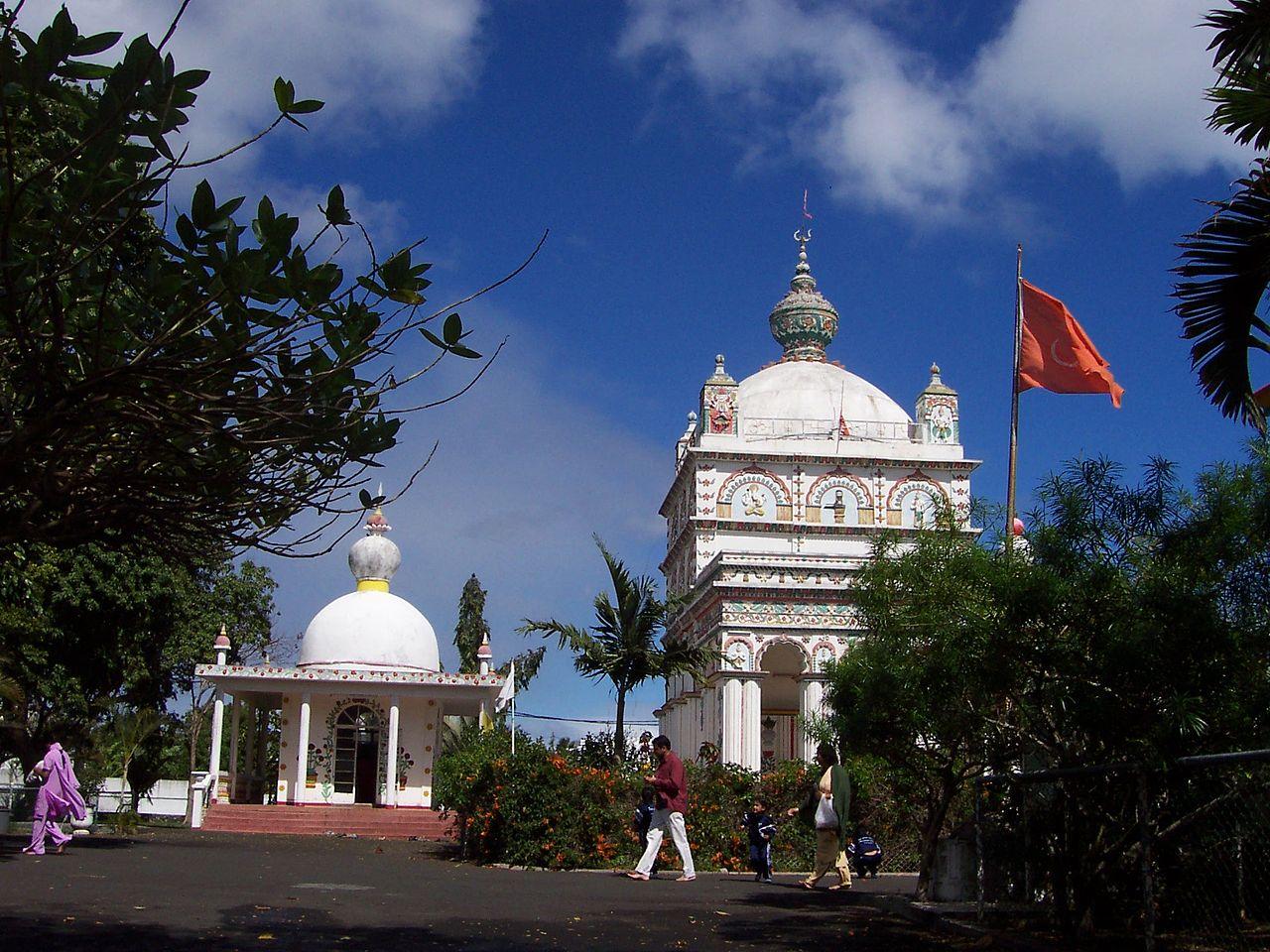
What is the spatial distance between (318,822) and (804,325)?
2301 cm

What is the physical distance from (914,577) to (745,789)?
321 inches

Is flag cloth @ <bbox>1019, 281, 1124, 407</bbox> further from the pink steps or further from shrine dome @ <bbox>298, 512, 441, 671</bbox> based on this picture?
shrine dome @ <bbox>298, 512, 441, 671</bbox>

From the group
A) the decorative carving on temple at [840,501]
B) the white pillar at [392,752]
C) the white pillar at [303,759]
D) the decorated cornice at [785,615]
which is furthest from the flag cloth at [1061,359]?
the decorative carving on temple at [840,501]

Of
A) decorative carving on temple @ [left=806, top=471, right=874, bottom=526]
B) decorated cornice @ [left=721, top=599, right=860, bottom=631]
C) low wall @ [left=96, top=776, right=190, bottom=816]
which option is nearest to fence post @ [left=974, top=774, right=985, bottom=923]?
decorated cornice @ [left=721, top=599, right=860, bottom=631]

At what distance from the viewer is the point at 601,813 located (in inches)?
656

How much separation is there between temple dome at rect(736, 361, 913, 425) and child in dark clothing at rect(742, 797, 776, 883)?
22.5m

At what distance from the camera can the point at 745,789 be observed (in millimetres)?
17547

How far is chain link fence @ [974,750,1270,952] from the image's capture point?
7.98 m

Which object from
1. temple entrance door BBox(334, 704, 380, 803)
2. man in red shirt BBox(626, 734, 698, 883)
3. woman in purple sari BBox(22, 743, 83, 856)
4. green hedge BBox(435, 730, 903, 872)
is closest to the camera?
man in red shirt BBox(626, 734, 698, 883)

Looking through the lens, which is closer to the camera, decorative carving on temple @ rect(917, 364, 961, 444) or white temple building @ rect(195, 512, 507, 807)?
white temple building @ rect(195, 512, 507, 807)

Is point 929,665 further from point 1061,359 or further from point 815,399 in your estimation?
point 815,399

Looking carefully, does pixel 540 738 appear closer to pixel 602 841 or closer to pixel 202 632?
pixel 602 841

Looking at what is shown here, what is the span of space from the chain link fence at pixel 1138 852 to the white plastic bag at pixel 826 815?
9.75 feet

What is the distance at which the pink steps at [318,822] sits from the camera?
26562mm
